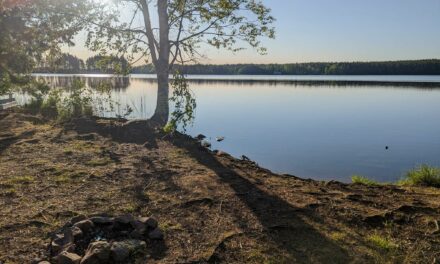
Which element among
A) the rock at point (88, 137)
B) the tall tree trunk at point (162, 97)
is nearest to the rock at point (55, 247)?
the rock at point (88, 137)

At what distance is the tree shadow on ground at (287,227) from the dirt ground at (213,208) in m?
0.01

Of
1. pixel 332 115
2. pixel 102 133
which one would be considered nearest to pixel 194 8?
pixel 102 133

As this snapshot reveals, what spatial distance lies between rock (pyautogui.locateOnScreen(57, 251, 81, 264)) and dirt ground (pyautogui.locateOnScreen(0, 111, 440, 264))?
1.60ft

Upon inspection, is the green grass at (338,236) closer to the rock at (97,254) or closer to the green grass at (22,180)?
the rock at (97,254)

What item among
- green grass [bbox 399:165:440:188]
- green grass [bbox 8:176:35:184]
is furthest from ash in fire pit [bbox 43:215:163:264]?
green grass [bbox 399:165:440:188]

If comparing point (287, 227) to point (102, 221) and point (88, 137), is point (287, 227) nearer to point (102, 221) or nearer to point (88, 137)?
point (102, 221)

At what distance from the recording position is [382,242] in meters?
5.00

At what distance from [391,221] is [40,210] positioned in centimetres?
556

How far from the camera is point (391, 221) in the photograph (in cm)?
577

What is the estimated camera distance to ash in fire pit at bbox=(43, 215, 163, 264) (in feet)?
14.3

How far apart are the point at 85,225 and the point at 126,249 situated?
85cm

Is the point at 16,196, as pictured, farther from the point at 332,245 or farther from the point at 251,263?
the point at 332,245

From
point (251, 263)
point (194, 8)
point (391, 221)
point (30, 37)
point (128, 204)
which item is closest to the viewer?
point (251, 263)

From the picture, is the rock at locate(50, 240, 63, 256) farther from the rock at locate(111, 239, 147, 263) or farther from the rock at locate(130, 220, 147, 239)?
Answer: the rock at locate(130, 220, 147, 239)
